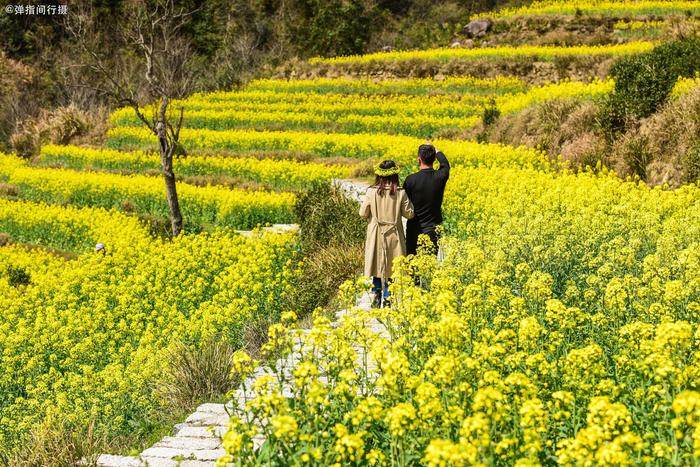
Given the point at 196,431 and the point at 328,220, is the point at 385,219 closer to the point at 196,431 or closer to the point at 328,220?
the point at 196,431

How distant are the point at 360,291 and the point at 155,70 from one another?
3649 centimetres

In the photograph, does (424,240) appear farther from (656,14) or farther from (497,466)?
(656,14)

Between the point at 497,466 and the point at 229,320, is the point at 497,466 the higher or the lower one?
the higher one

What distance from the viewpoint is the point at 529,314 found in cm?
647

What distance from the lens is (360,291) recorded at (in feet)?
22.5

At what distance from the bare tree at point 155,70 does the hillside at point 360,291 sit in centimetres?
170

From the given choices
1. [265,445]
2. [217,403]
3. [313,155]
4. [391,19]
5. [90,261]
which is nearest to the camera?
[265,445]

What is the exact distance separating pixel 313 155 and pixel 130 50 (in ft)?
85.2

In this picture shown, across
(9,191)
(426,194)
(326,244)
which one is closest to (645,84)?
(326,244)

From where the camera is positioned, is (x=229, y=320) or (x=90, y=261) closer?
(x=229, y=320)

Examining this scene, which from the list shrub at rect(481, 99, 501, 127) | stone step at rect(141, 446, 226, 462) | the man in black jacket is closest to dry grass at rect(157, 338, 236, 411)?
stone step at rect(141, 446, 226, 462)

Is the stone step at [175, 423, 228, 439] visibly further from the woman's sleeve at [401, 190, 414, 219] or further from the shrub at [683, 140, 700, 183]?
the shrub at [683, 140, 700, 183]

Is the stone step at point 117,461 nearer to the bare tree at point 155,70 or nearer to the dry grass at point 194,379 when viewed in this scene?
the dry grass at point 194,379

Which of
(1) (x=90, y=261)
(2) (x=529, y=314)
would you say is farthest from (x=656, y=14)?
(2) (x=529, y=314)
